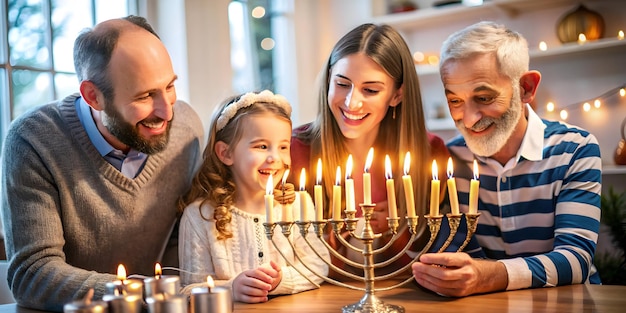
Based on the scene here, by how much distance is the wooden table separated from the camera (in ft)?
5.57

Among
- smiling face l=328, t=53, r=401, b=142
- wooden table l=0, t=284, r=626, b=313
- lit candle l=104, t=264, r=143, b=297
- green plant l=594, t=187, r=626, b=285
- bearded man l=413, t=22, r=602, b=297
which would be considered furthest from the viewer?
green plant l=594, t=187, r=626, b=285

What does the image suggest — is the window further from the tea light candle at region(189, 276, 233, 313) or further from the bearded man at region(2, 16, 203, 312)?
the tea light candle at region(189, 276, 233, 313)

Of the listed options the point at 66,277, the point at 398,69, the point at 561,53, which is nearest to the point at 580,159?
the point at 398,69

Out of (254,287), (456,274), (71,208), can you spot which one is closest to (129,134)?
(71,208)

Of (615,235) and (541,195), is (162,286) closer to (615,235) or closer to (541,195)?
(541,195)

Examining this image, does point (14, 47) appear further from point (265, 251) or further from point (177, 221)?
point (265, 251)

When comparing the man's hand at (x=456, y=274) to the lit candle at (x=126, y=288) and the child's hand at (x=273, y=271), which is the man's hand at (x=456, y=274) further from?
the lit candle at (x=126, y=288)

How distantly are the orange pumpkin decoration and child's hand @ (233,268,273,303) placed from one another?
10.2ft

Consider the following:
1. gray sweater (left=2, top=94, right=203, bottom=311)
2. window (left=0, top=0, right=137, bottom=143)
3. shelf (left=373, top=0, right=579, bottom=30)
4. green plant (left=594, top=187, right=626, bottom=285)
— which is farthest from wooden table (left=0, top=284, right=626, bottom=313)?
shelf (left=373, top=0, right=579, bottom=30)

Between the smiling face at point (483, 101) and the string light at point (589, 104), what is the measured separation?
2300 millimetres

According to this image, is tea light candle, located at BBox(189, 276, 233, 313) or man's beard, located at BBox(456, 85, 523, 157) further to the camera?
man's beard, located at BBox(456, 85, 523, 157)

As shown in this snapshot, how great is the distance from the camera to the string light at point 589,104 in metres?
4.32

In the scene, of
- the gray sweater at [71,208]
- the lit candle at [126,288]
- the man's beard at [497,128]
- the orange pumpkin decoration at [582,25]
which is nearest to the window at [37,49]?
the gray sweater at [71,208]

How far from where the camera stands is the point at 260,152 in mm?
2221
